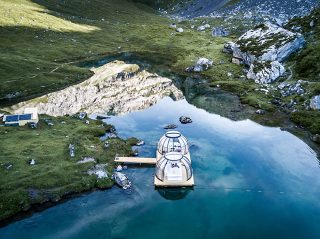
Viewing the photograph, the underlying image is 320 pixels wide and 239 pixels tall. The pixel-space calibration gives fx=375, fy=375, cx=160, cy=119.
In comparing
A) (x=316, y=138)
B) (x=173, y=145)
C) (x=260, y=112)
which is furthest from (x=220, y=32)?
(x=173, y=145)

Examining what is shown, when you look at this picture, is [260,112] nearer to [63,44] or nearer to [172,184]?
[172,184]

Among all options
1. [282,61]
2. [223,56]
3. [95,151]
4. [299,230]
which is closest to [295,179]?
[299,230]

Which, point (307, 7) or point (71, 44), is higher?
point (307, 7)

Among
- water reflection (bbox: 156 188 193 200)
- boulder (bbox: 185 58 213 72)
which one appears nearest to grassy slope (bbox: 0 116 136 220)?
water reflection (bbox: 156 188 193 200)

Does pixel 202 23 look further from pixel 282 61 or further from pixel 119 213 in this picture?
pixel 119 213

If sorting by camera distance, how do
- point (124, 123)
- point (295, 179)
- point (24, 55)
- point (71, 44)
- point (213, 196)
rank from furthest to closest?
point (71, 44) < point (24, 55) < point (124, 123) < point (295, 179) < point (213, 196)

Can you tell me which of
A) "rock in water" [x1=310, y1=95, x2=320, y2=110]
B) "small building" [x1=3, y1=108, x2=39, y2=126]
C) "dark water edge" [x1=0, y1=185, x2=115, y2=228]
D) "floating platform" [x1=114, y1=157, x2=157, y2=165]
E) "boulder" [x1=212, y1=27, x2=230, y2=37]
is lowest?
"dark water edge" [x1=0, y1=185, x2=115, y2=228]

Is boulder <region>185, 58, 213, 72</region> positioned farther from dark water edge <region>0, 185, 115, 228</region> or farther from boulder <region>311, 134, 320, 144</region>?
dark water edge <region>0, 185, 115, 228</region>
